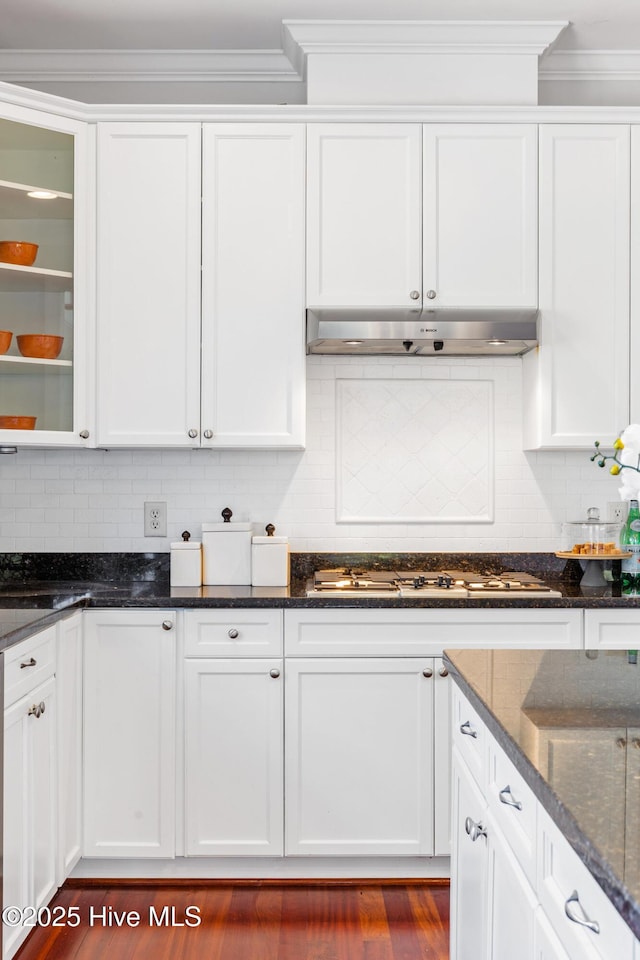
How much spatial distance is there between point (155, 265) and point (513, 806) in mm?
2249

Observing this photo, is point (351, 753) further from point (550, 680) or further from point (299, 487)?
point (550, 680)

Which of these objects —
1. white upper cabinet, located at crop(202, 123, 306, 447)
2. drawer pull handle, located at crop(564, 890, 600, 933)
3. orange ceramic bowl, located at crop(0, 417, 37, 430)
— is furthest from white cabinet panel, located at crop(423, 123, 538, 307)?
drawer pull handle, located at crop(564, 890, 600, 933)

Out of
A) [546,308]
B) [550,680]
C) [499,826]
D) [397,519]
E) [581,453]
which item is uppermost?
[546,308]

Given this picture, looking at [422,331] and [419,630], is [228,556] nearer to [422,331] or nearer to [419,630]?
[419,630]

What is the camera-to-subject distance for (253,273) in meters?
2.91

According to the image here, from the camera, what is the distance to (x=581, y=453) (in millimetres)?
3260

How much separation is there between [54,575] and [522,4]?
2.72 m

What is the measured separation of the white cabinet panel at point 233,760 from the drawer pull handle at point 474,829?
1.13 metres

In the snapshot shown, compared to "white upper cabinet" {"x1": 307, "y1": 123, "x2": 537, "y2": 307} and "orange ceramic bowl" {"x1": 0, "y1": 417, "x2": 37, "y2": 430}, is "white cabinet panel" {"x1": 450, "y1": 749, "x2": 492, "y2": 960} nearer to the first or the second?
"white upper cabinet" {"x1": 307, "y1": 123, "x2": 537, "y2": 307}

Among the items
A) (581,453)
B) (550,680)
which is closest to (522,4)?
(581,453)

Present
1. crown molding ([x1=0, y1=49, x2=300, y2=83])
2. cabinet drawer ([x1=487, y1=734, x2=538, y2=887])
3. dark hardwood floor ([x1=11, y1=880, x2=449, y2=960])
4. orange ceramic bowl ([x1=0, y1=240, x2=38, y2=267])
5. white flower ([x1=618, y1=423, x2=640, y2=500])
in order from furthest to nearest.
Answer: crown molding ([x1=0, y1=49, x2=300, y2=83]), orange ceramic bowl ([x1=0, y1=240, x2=38, y2=267]), dark hardwood floor ([x1=11, y1=880, x2=449, y2=960]), white flower ([x1=618, y1=423, x2=640, y2=500]), cabinet drawer ([x1=487, y1=734, x2=538, y2=887])

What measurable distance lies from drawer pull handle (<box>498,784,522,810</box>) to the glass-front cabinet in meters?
2.05

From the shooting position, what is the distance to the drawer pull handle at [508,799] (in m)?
1.26

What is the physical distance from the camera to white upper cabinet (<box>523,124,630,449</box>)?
2936 mm
